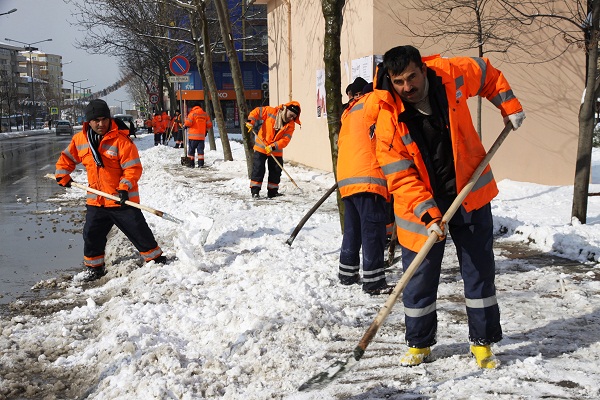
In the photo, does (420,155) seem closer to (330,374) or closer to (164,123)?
(330,374)

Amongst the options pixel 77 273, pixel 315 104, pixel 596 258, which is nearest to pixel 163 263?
pixel 77 273

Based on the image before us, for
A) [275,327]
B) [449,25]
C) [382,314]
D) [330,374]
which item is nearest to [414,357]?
[382,314]

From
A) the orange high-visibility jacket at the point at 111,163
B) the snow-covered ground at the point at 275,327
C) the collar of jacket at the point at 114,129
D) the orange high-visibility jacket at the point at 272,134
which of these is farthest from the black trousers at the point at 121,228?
the orange high-visibility jacket at the point at 272,134

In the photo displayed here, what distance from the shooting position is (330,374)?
140 inches

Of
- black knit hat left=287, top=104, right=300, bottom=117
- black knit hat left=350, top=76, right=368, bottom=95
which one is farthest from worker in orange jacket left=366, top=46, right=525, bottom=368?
black knit hat left=287, top=104, right=300, bottom=117

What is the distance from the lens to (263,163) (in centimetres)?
1103

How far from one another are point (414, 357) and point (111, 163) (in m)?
4.13

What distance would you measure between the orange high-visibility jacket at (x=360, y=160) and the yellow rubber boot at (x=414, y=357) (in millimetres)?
1703

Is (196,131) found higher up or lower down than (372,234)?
higher up

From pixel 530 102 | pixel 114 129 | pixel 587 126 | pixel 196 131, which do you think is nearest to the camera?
pixel 114 129

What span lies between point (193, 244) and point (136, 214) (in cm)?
68

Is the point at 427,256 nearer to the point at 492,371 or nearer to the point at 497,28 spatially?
the point at 492,371

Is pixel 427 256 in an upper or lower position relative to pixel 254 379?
upper

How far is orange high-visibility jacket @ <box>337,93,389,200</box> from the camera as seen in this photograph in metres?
5.43
